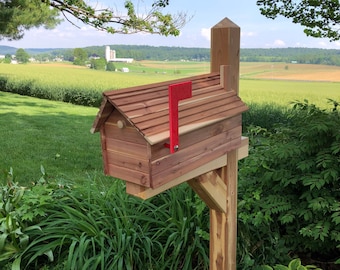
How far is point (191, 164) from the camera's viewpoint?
1.32 meters

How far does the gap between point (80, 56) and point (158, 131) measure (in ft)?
88.3

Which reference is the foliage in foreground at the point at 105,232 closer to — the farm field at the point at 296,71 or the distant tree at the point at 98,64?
the farm field at the point at 296,71

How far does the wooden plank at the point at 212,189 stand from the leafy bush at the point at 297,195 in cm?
49

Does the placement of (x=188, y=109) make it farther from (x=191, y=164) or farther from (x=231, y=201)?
(x=231, y=201)

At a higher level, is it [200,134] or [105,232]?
[200,134]

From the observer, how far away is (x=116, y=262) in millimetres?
1958

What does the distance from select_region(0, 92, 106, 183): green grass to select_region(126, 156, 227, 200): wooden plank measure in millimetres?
1888

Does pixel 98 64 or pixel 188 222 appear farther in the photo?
pixel 98 64

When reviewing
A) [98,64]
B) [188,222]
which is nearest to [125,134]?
[188,222]

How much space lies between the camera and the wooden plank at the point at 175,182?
1.19 m

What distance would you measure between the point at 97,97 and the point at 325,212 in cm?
1209

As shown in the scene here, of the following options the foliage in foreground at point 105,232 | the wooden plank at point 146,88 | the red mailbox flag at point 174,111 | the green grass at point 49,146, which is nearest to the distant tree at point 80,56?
the green grass at point 49,146

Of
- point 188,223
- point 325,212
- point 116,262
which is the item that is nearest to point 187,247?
point 188,223

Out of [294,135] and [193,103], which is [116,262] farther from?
[294,135]
